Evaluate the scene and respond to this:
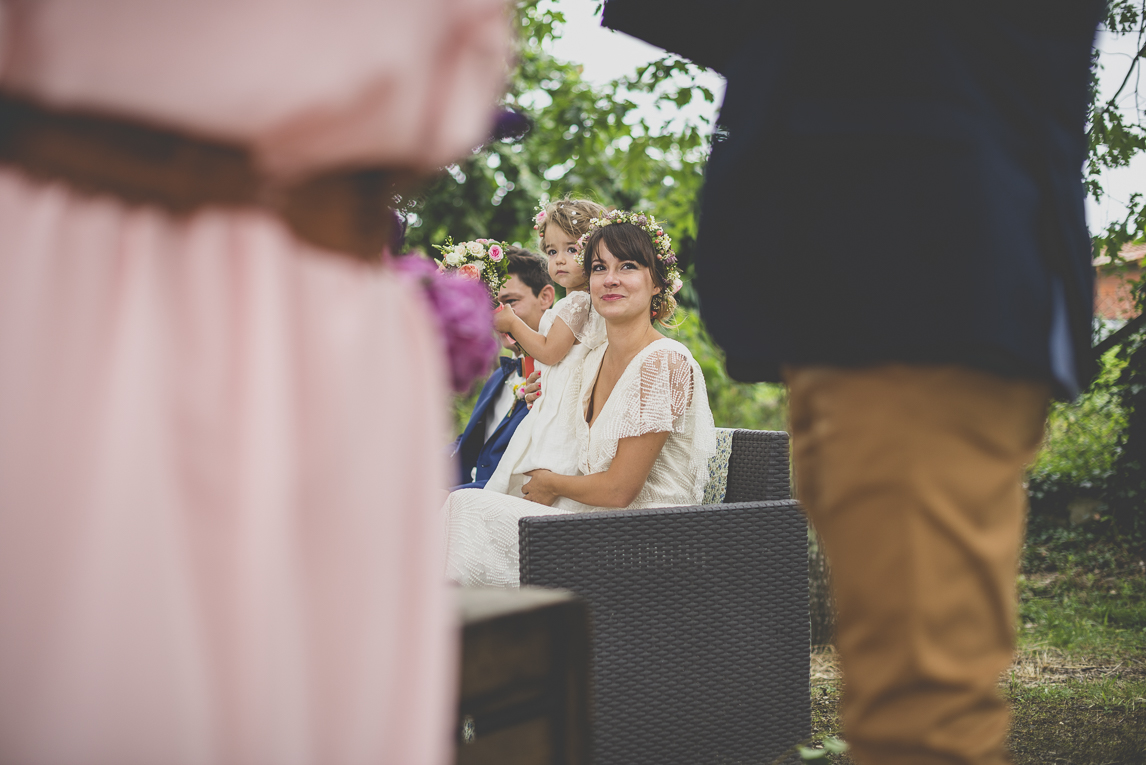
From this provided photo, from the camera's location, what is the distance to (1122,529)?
5.68 meters

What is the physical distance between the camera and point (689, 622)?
2.38 m

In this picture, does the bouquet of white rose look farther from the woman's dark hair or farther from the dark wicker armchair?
the dark wicker armchair

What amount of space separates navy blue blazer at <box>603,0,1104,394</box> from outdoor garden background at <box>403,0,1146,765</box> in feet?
0.21

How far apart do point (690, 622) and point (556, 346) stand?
1372 mm

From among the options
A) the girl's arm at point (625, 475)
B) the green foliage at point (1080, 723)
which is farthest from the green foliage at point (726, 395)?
the girl's arm at point (625, 475)

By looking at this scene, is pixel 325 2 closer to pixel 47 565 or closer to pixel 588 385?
pixel 47 565

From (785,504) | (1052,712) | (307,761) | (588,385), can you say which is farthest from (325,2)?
(1052,712)

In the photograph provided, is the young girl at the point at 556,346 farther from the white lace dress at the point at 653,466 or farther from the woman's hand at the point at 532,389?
the white lace dress at the point at 653,466

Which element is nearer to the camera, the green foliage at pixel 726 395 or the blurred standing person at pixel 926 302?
the blurred standing person at pixel 926 302

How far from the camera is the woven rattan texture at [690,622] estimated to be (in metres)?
2.27

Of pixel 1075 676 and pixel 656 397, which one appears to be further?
pixel 1075 676

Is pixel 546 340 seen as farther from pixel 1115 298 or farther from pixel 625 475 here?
pixel 1115 298

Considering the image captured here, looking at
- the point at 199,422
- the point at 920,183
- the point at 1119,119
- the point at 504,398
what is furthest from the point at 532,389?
the point at 199,422

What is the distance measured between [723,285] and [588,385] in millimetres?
2069
